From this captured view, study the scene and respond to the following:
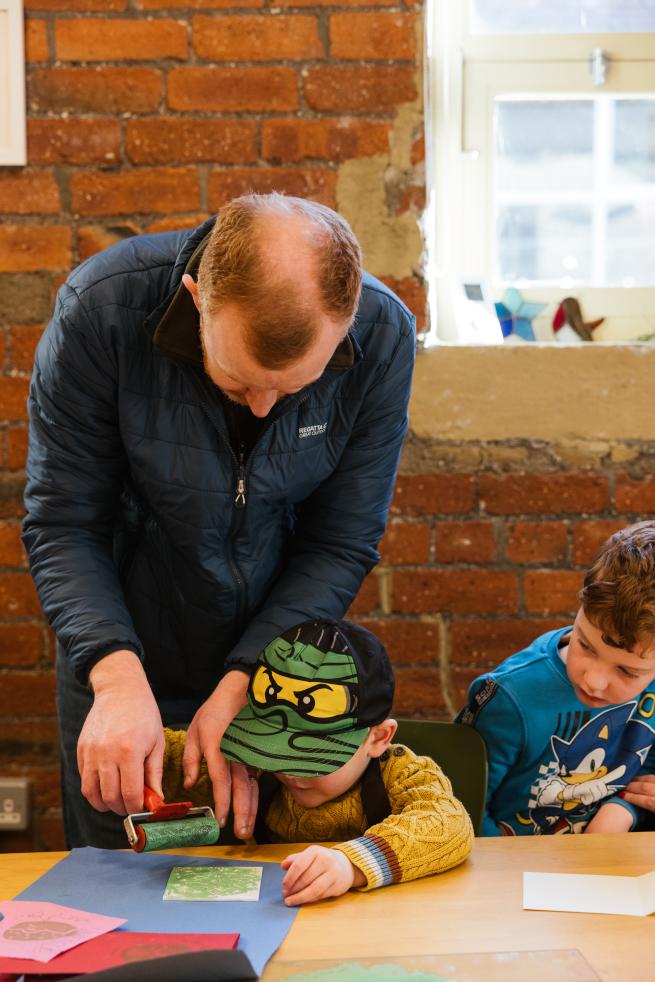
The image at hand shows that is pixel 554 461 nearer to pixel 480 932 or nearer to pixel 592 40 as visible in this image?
pixel 592 40

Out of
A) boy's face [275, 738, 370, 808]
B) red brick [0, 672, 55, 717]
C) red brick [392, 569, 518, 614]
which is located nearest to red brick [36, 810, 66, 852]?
red brick [0, 672, 55, 717]

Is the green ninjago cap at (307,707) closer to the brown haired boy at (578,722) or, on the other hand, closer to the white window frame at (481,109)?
the brown haired boy at (578,722)

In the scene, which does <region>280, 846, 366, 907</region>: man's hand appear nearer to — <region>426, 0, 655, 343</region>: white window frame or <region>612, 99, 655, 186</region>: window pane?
<region>426, 0, 655, 343</region>: white window frame

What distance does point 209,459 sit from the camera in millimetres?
1416

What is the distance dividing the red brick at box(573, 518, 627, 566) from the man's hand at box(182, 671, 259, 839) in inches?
38.9

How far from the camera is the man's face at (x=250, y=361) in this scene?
3.84ft

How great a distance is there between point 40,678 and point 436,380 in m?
1.02

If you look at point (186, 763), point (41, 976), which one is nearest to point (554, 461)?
point (186, 763)

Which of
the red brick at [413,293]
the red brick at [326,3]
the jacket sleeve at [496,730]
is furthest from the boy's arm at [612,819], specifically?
the red brick at [326,3]

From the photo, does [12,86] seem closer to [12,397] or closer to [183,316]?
[12,397]

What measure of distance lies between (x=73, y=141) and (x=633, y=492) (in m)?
1.32

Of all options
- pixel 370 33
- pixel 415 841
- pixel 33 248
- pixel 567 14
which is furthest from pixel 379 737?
pixel 567 14

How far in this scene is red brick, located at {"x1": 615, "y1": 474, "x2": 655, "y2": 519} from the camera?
213 cm

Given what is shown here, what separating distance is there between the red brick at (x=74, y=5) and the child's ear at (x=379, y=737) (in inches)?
57.5
